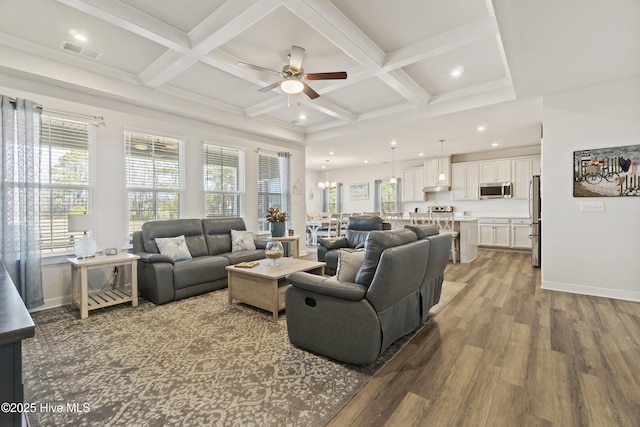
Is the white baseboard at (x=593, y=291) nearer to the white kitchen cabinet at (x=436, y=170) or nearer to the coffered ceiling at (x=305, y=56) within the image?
the coffered ceiling at (x=305, y=56)

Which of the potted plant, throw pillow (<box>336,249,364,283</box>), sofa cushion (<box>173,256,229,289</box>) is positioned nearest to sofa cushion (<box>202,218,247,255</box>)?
sofa cushion (<box>173,256,229,289</box>)

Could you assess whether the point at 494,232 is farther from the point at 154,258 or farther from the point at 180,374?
the point at 180,374

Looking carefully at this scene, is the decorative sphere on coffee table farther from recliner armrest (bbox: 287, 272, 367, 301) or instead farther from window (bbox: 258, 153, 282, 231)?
window (bbox: 258, 153, 282, 231)

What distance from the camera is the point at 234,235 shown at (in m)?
4.86

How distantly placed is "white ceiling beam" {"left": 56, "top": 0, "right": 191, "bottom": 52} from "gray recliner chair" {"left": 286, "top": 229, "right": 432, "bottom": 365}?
8.80ft

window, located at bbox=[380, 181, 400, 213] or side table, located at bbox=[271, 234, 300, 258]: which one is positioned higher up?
window, located at bbox=[380, 181, 400, 213]

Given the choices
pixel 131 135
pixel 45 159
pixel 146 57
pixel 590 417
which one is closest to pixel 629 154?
pixel 590 417

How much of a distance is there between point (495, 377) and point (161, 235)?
4165 millimetres

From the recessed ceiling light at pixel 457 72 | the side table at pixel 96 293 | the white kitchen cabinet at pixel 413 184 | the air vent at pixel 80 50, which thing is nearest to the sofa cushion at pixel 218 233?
the side table at pixel 96 293

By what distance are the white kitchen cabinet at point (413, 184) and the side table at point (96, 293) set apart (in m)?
7.64

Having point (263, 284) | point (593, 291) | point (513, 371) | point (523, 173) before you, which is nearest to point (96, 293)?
point (263, 284)

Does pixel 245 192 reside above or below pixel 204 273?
above

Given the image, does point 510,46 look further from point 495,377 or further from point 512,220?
point 512,220

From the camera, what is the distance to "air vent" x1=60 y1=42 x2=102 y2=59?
3.16m
